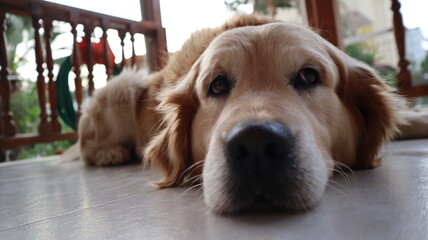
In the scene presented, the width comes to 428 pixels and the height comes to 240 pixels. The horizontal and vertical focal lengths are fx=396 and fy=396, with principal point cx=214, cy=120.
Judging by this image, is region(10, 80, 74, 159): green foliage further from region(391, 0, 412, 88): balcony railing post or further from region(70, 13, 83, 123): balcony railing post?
region(391, 0, 412, 88): balcony railing post

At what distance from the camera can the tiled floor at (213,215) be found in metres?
0.98

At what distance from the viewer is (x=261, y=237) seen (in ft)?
3.14

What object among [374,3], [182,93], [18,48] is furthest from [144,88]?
[374,3]

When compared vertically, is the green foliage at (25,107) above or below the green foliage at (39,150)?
above

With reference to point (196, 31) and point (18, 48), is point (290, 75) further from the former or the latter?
point (18, 48)

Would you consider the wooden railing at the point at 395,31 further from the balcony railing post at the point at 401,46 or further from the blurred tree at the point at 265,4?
the blurred tree at the point at 265,4

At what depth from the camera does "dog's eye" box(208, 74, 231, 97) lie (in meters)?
1.74

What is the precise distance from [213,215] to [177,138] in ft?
2.69

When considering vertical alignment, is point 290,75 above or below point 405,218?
above

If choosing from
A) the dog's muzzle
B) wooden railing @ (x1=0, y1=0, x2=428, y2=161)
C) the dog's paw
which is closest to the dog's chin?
the dog's muzzle

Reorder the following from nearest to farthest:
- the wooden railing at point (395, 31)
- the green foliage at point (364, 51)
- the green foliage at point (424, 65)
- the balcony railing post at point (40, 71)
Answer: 1. the wooden railing at point (395, 31)
2. the balcony railing post at point (40, 71)
3. the green foliage at point (424, 65)
4. the green foliage at point (364, 51)

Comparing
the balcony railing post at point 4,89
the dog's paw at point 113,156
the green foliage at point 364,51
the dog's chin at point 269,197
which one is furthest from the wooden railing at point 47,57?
the green foliage at point 364,51

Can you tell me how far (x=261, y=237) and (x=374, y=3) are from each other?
1333 centimetres

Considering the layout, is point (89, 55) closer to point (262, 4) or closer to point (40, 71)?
point (40, 71)
